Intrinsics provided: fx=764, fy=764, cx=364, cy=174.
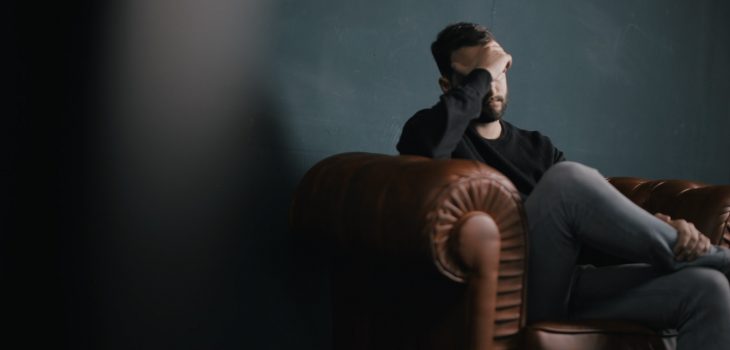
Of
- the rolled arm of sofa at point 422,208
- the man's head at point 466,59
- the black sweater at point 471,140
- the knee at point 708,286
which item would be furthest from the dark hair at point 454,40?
the knee at point 708,286

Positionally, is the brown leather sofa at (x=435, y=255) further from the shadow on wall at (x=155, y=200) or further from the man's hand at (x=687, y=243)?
the shadow on wall at (x=155, y=200)

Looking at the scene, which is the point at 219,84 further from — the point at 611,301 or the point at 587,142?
the point at 587,142

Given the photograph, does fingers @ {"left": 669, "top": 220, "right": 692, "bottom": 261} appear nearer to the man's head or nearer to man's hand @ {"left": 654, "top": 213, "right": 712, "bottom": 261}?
man's hand @ {"left": 654, "top": 213, "right": 712, "bottom": 261}

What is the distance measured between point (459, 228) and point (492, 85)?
2.30 feet

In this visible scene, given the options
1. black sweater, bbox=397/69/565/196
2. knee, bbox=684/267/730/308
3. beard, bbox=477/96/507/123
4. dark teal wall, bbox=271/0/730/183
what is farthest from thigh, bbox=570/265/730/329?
dark teal wall, bbox=271/0/730/183

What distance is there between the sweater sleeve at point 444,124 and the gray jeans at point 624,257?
0.26 meters

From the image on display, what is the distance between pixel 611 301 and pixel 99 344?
1135mm

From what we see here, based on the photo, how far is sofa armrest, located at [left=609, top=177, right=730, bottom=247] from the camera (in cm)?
190

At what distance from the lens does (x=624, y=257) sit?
5.08ft

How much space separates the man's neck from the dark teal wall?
0.30 metres

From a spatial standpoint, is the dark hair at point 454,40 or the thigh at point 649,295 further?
the dark hair at point 454,40

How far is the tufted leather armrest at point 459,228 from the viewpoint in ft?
4.39

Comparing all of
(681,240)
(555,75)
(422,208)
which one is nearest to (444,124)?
(422,208)

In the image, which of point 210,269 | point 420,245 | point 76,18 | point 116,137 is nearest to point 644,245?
point 420,245
